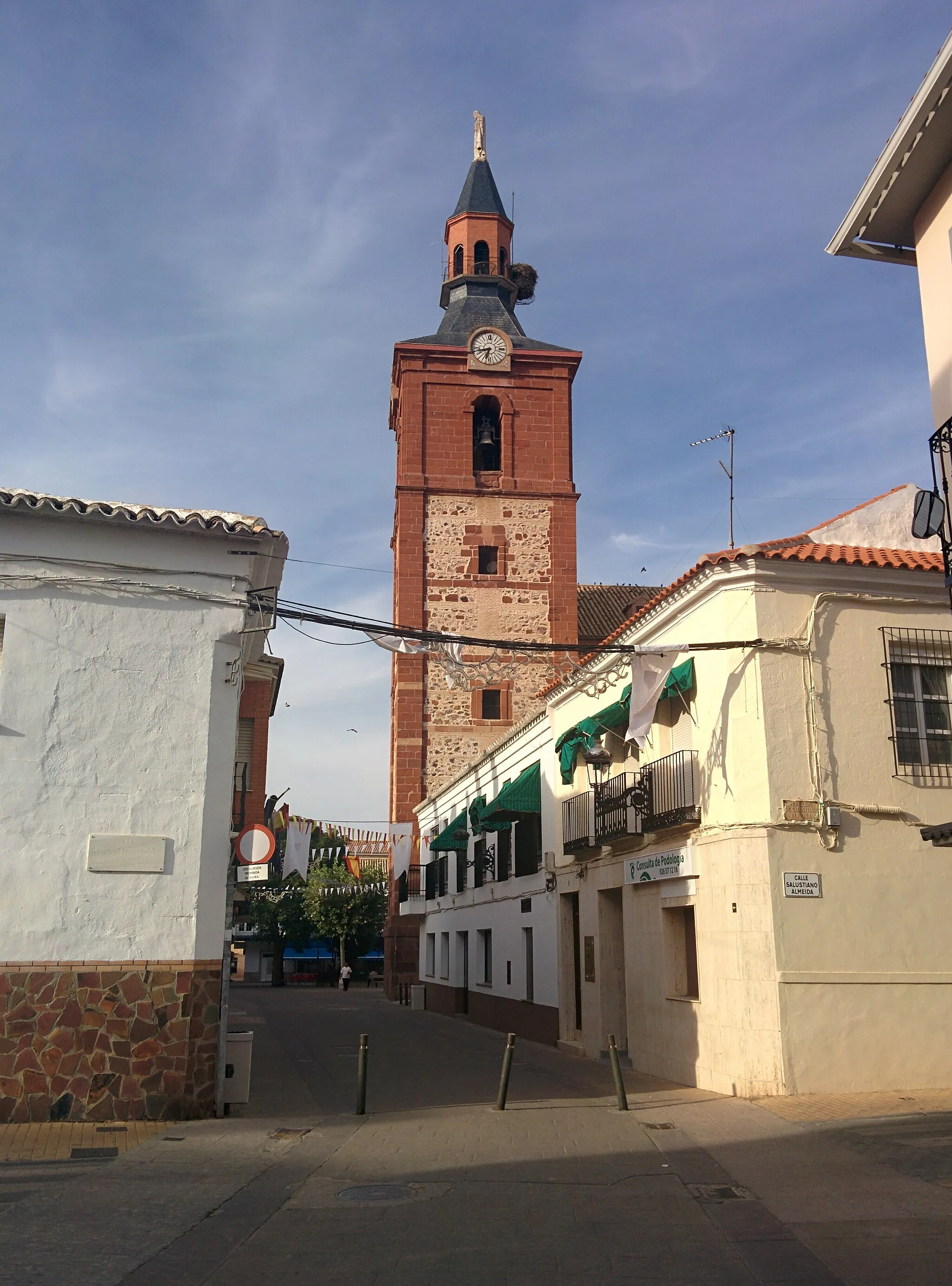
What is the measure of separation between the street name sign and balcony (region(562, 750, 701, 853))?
1.70 m

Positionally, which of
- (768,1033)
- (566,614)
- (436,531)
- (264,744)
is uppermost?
(436,531)

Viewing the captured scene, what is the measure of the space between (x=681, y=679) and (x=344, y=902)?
3943 centimetres

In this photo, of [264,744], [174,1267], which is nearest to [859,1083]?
[174,1267]

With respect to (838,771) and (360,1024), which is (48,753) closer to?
(838,771)

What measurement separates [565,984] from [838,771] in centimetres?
866

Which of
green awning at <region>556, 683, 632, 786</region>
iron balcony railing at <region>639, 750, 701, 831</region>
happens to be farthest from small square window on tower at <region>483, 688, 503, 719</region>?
iron balcony railing at <region>639, 750, 701, 831</region>

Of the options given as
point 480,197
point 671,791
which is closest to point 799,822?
point 671,791

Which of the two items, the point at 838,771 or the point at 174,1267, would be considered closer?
the point at 174,1267

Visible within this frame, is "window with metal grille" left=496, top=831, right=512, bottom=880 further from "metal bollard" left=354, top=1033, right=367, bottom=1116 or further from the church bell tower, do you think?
"metal bollard" left=354, top=1033, right=367, bottom=1116

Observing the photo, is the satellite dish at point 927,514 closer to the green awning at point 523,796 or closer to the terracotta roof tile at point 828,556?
the terracotta roof tile at point 828,556

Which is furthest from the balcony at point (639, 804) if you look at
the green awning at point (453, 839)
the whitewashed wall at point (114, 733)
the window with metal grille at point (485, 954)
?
the green awning at point (453, 839)

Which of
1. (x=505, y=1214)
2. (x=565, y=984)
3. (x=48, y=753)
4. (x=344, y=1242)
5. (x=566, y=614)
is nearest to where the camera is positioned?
Answer: (x=344, y=1242)

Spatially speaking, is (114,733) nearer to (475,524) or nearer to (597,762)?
(597,762)

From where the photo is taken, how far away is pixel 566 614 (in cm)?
3688
